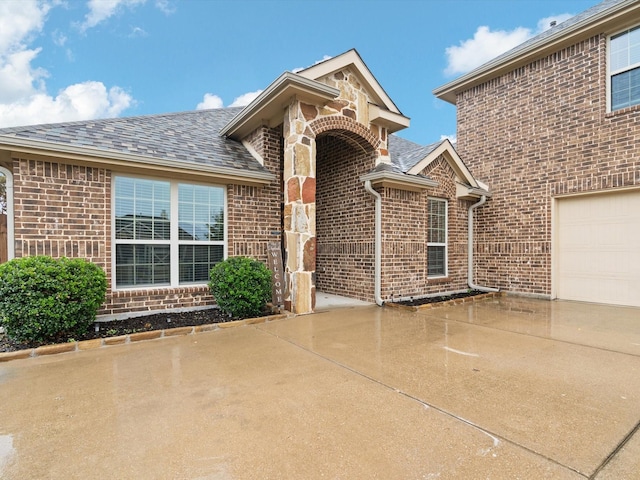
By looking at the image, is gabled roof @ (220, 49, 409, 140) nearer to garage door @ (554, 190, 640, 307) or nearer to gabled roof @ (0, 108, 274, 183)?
gabled roof @ (0, 108, 274, 183)

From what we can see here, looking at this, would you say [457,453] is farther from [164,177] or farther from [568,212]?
[568,212]

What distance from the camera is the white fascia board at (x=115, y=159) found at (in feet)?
15.5

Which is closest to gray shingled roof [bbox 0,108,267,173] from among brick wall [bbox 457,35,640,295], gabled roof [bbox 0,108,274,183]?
gabled roof [bbox 0,108,274,183]

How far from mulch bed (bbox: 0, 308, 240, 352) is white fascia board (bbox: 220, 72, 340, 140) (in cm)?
418

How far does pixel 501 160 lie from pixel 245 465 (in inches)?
396

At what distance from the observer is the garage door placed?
23.4 feet

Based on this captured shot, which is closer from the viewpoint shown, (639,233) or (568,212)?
(639,233)

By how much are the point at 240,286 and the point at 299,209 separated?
73.2 inches

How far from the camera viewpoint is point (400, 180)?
7.43 meters

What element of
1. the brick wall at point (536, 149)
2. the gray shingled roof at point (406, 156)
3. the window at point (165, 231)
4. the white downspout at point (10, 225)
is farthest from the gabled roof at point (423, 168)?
the white downspout at point (10, 225)

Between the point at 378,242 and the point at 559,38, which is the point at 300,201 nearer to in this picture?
the point at 378,242

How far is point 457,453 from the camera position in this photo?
212cm

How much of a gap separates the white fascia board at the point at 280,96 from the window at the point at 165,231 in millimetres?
1737

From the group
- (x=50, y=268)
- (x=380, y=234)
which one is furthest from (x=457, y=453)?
(x=380, y=234)
